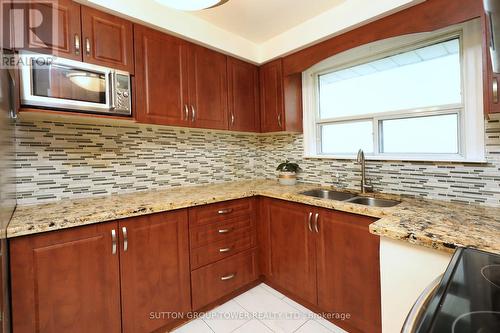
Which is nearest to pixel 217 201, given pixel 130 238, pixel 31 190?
pixel 130 238

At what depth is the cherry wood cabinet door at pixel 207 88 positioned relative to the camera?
2.02 metres

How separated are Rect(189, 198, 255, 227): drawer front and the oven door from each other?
3.05 feet

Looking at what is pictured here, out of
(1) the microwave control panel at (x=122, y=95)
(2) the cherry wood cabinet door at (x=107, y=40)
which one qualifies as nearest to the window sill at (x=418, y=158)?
(1) the microwave control panel at (x=122, y=95)

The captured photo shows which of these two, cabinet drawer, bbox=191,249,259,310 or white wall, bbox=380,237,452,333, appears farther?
cabinet drawer, bbox=191,249,259,310

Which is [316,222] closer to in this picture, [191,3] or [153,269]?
[153,269]

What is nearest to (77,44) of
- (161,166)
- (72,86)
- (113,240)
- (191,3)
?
(72,86)

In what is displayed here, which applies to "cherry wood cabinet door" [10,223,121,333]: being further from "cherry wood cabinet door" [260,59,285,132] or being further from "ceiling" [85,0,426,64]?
"cherry wood cabinet door" [260,59,285,132]

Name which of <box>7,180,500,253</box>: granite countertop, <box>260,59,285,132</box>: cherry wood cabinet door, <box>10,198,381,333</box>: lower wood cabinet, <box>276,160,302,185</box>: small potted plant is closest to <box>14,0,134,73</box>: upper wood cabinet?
<box>7,180,500,253</box>: granite countertop

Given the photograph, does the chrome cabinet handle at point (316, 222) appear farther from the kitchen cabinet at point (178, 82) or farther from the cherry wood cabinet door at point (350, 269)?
the kitchen cabinet at point (178, 82)

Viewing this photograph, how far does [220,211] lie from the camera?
187 cm

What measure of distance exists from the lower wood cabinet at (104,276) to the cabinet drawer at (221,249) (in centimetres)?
10

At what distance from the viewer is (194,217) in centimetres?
172

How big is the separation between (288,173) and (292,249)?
775mm

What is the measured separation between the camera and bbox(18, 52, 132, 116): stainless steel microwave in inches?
49.2
